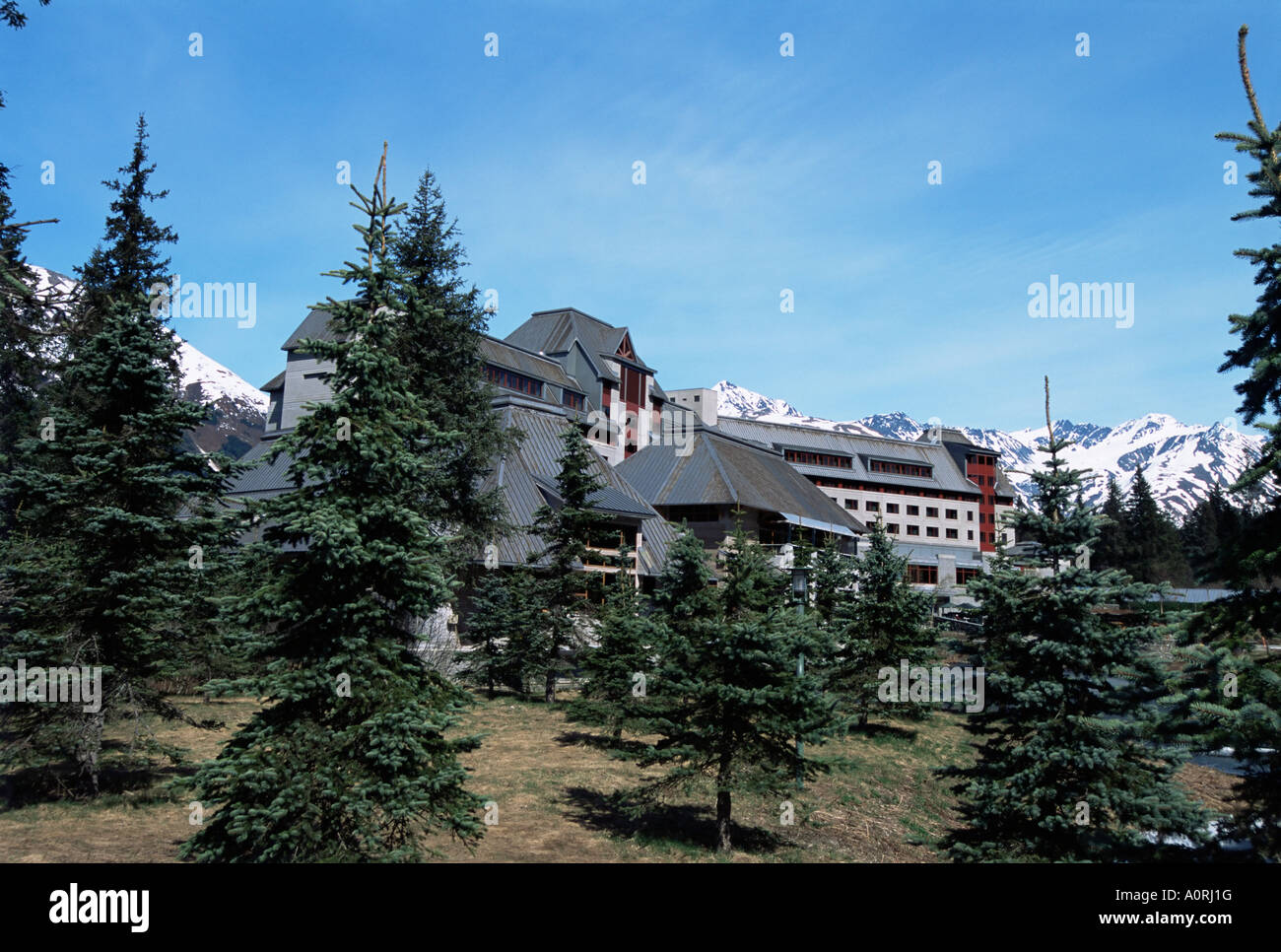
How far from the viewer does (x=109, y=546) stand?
1392cm

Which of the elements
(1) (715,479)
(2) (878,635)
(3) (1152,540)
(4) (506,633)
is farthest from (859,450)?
(4) (506,633)

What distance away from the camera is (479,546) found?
96.8ft

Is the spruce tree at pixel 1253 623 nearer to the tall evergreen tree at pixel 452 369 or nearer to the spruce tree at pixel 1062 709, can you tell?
the spruce tree at pixel 1062 709

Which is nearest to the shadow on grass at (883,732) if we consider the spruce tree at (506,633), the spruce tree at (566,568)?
the spruce tree at (566,568)

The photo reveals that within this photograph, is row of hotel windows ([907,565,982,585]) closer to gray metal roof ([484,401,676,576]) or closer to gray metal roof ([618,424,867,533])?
gray metal roof ([618,424,867,533])

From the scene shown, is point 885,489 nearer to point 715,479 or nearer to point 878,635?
point 715,479

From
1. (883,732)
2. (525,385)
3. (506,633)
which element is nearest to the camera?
(883,732)

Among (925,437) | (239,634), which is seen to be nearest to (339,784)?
(239,634)

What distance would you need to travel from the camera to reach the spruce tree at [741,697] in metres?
12.5

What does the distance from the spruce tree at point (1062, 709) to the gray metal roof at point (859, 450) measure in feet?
283

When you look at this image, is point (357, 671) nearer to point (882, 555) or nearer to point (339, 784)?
point (339, 784)

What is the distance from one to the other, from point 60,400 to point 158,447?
86.7ft

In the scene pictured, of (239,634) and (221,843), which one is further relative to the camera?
(239,634)

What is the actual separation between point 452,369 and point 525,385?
35.4 metres
